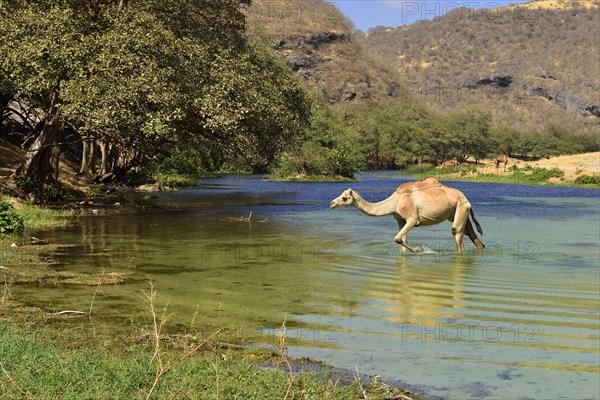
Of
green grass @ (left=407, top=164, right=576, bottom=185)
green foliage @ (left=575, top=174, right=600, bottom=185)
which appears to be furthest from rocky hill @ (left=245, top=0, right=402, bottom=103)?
green foliage @ (left=575, top=174, right=600, bottom=185)

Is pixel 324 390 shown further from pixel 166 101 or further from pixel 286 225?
pixel 286 225

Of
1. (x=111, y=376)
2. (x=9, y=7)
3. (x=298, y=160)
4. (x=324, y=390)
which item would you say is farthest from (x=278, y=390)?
(x=298, y=160)

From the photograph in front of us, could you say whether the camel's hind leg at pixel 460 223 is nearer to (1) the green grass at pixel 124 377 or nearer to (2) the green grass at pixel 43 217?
(2) the green grass at pixel 43 217

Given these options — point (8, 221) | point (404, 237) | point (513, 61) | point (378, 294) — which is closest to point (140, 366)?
point (378, 294)

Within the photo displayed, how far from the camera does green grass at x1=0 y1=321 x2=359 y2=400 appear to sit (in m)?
5.91

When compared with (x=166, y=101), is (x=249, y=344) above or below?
below

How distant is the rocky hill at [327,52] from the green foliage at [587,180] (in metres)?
98.0

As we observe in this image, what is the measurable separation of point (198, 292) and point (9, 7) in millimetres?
13941

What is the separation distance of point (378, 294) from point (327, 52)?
509ft

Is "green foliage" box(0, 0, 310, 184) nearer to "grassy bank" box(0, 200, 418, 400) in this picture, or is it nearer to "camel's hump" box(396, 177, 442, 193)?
"camel's hump" box(396, 177, 442, 193)

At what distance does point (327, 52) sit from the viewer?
16275 cm

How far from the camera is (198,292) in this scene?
11.1 metres

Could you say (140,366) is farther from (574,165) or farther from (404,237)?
(574,165)

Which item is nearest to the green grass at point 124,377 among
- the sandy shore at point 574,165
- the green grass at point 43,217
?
the green grass at point 43,217
